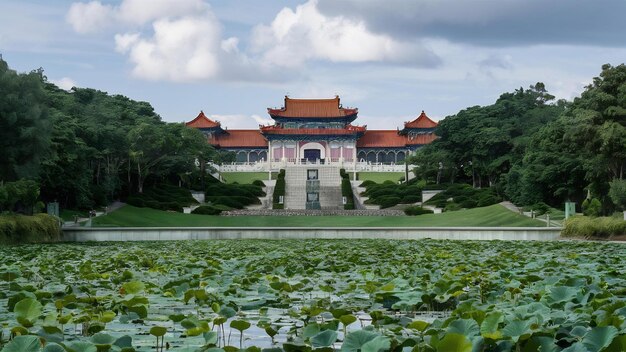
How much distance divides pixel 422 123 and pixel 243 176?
57.1ft

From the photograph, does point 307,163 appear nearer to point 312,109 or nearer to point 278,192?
point 312,109

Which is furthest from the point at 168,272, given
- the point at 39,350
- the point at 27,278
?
the point at 39,350

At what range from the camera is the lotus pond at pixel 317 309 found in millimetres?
5492

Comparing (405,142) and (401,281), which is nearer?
(401,281)

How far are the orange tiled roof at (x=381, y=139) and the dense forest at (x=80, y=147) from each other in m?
21.5

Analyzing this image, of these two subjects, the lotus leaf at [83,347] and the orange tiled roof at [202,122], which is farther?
the orange tiled roof at [202,122]

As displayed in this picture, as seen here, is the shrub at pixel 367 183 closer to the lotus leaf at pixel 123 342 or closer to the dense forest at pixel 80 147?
the dense forest at pixel 80 147

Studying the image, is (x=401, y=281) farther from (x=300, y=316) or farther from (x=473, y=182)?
(x=473, y=182)

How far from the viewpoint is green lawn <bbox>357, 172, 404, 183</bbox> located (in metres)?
71.0

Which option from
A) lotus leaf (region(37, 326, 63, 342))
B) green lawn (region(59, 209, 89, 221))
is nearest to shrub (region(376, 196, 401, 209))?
green lawn (region(59, 209, 89, 221))

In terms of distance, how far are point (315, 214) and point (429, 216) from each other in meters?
7.11

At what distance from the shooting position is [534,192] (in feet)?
144

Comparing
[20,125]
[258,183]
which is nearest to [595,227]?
[20,125]

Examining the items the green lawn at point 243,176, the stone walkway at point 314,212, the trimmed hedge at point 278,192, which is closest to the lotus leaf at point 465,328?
the stone walkway at point 314,212
